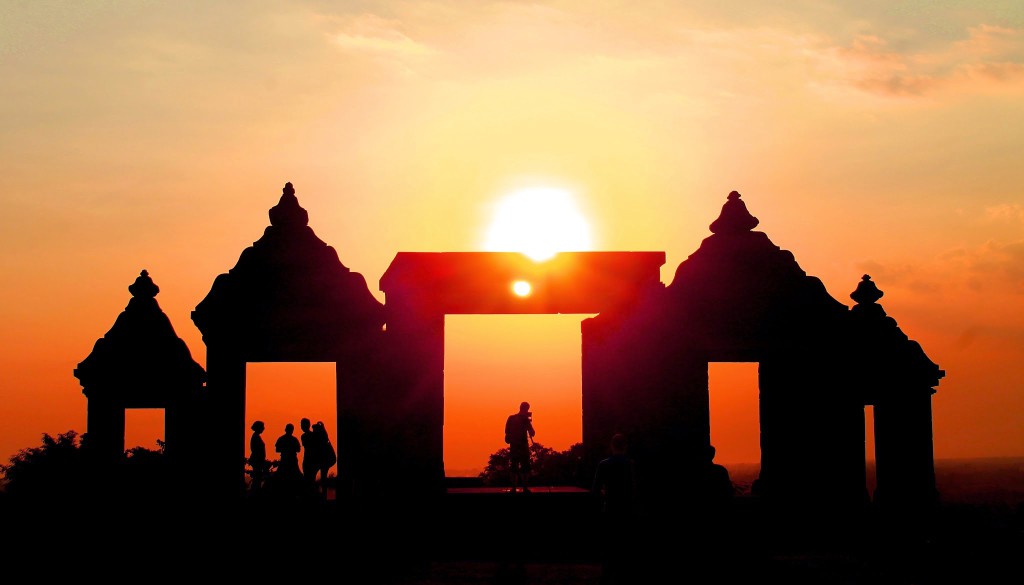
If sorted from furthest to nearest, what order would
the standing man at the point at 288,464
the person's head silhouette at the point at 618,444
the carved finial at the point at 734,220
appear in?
the carved finial at the point at 734,220 < the standing man at the point at 288,464 < the person's head silhouette at the point at 618,444

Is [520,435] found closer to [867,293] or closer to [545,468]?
[867,293]

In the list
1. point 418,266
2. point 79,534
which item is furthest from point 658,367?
point 79,534

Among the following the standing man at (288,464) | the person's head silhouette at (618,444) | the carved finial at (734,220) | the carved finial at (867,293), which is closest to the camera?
the person's head silhouette at (618,444)

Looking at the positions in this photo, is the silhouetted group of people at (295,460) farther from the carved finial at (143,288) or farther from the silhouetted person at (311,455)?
the carved finial at (143,288)

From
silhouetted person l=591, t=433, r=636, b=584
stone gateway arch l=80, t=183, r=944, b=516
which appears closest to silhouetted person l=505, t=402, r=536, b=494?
stone gateway arch l=80, t=183, r=944, b=516

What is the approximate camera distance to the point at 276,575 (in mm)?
17828

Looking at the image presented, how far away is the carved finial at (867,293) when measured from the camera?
89.9ft

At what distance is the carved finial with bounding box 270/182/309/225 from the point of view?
24.6 m

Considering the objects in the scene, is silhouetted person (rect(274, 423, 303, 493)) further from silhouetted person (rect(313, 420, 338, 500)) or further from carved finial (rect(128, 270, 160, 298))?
carved finial (rect(128, 270, 160, 298))

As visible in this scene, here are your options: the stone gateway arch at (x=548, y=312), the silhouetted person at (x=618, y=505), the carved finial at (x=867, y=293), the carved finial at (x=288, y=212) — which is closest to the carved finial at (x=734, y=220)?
the stone gateway arch at (x=548, y=312)

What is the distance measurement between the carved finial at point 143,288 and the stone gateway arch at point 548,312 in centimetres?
147

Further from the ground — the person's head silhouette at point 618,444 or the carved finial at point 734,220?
the carved finial at point 734,220

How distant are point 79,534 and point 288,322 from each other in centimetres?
527

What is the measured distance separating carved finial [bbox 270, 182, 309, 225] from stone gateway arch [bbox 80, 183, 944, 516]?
27 mm
